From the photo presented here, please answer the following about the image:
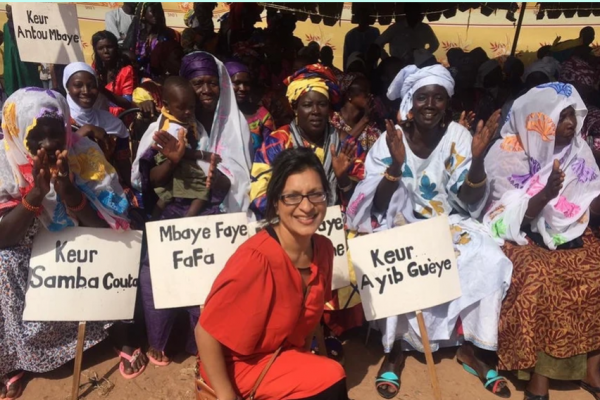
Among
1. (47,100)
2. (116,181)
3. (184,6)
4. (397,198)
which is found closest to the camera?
(47,100)

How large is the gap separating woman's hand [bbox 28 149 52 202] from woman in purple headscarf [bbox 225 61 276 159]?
5.89 feet

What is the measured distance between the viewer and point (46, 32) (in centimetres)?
443

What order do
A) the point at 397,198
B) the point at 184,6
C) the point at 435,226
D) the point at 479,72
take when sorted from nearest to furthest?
the point at 435,226 < the point at 397,198 < the point at 479,72 < the point at 184,6

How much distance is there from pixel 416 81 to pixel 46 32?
10.4 ft

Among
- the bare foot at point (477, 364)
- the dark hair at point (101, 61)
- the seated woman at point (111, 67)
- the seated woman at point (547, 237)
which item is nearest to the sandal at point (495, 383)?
the bare foot at point (477, 364)

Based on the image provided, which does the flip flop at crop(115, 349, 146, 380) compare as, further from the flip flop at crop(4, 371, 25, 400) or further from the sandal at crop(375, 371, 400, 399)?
the sandal at crop(375, 371, 400, 399)

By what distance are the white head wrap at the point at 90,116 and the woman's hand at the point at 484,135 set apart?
314 centimetres

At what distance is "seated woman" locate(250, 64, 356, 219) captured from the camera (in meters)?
3.74

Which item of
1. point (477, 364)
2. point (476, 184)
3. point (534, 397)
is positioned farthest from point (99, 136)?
point (534, 397)

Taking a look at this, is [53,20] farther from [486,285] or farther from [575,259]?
[575,259]

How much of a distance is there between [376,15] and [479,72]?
10.8 ft

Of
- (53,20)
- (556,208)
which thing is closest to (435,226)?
(556,208)

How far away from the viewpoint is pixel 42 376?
3.54 meters

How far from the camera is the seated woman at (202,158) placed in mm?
3639
